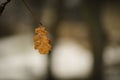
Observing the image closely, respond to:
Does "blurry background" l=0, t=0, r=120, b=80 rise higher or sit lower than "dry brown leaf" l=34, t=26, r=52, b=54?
higher

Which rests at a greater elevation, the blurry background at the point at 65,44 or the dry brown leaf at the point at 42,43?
the blurry background at the point at 65,44

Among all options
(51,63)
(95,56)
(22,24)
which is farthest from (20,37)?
(95,56)

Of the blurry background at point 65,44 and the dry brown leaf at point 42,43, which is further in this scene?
the blurry background at point 65,44

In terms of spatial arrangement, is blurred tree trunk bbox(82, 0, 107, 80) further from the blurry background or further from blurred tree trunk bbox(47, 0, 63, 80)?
blurred tree trunk bbox(47, 0, 63, 80)

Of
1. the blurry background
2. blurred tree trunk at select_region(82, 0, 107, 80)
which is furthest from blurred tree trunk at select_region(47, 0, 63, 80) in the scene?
blurred tree trunk at select_region(82, 0, 107, 80)

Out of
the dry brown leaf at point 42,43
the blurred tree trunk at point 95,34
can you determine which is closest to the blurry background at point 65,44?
the blurred tree trunk at point 95,34

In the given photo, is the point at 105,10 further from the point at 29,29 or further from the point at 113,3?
the point at 29,29

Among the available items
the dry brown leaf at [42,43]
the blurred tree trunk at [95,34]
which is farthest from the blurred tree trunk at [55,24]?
the dry brown leaf at [42,43]

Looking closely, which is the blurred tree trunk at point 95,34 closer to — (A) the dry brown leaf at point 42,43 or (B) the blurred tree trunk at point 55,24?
(B) the blurred tree trunk at point 55,24

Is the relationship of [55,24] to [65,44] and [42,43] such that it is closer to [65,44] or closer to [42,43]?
[65,44]

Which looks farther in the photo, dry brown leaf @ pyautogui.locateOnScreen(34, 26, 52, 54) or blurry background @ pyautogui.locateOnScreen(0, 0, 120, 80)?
blurry background @ pyautogui.locateOnScreen(0, 0, 120, 80)
